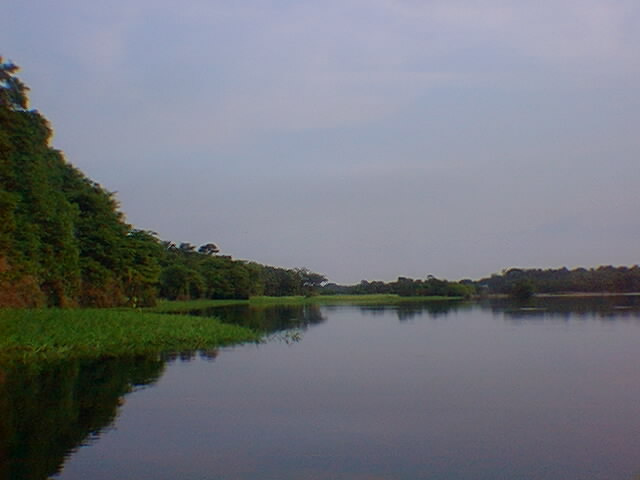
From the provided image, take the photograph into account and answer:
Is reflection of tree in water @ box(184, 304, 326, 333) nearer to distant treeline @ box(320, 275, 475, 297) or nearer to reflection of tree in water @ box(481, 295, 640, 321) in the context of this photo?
reflection of tree in water @ box(481, 295, 640, 321)

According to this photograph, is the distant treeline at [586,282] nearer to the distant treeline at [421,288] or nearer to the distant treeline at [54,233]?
the distant treeline at [421,288]

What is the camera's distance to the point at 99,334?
22.8m

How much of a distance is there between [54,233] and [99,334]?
1174 centimetres

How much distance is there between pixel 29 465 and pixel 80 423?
2.83 m

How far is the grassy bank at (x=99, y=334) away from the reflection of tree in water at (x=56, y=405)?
1.70 metres

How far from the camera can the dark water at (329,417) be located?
909 centimetres

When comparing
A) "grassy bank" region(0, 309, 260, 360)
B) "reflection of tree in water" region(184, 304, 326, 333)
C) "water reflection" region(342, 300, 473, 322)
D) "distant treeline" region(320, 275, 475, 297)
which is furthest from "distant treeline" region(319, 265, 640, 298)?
"grassy bank" region(0, 309, 260, 360)

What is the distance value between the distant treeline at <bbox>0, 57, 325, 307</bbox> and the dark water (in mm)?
11039

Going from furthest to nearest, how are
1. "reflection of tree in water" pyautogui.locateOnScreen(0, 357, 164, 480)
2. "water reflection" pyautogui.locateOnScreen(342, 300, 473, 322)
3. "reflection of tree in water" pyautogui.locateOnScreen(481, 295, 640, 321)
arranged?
"water reflection" pyautogui.locateOnScreen(342, 300, 473, 322) → "reflection of tree in water" pyautogui.locateOnScreen(481, 295, 640, 321) → "reflection of tree in water" pyautogui.locateOnScreen(0, 357, 164, 480)

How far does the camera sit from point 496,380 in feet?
55.2

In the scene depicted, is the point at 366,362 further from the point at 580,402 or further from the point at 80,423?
the point at 80,423

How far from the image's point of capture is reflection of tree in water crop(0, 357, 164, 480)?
928cm

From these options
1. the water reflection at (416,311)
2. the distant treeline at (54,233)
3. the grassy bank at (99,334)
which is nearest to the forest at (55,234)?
the distant treeline at (54,233)

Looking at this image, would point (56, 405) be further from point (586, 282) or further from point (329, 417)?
point (586, 282)
